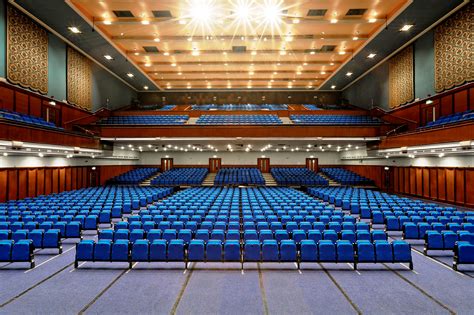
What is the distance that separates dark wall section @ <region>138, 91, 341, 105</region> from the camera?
1167 inches

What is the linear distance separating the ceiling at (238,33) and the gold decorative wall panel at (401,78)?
291 centimetres

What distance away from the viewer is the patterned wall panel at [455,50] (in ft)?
42.8

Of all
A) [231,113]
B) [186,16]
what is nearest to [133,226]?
[186,16]

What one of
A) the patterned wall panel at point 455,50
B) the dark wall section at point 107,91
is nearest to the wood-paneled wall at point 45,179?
the dark wall section at point 107,91

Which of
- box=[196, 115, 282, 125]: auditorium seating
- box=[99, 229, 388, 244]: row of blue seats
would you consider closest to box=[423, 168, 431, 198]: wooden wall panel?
box=[196, 115, 282, 125]: auditorium seating

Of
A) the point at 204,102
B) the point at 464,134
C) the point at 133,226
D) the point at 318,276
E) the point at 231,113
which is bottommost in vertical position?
the point at 318,276

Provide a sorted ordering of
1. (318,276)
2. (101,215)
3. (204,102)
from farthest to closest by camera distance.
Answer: (204,102) → (101,215) → (318,276)

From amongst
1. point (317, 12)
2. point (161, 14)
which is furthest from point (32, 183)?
point (317, 12)

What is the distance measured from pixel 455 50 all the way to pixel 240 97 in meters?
A: 19.4

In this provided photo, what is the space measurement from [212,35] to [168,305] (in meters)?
16.0

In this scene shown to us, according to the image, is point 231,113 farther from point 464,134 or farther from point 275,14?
point 464,134

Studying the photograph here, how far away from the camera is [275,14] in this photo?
1450 centimetres

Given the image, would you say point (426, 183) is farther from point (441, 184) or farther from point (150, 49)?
point (150, 49)

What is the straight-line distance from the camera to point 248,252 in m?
6.16
